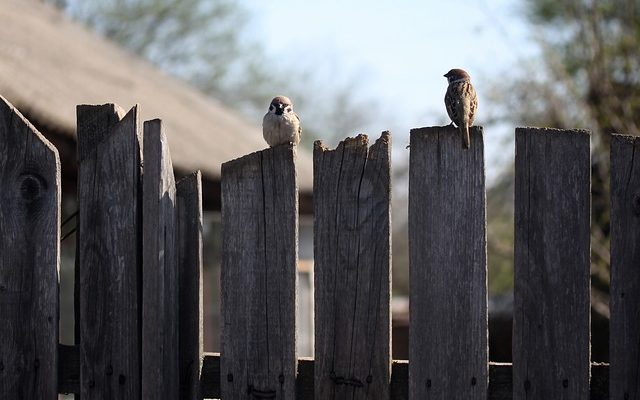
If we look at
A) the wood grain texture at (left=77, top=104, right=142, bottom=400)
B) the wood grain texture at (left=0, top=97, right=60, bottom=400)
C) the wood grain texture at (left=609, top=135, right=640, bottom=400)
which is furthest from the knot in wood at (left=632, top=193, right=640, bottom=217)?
the wood grain texture at (left=0, top=97, right=60, bottom=400)

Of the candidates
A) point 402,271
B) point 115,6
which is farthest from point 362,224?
point 402,271

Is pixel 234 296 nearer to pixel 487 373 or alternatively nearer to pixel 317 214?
pixel 317 214

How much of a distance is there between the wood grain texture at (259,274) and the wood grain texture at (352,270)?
8 cm

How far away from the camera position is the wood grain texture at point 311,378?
9.58 feet

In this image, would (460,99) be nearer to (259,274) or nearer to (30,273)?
(259,274)

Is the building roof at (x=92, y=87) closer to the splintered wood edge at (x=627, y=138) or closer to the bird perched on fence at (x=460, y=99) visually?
the bird perched on fence at (x=460, y=99)

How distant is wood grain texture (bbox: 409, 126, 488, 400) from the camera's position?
2.89 m

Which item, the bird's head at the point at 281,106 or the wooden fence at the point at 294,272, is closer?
the wooden fence at the point at 294,272

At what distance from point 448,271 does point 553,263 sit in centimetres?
28

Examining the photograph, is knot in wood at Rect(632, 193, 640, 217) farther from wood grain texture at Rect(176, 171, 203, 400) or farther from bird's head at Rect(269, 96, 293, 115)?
bird's head at Rect(269, 96, 293, 115)

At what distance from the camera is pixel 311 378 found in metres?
3.01

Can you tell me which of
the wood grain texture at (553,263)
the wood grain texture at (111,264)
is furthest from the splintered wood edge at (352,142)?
the wood grain texture at (111,264)

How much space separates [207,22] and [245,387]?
2751 cm

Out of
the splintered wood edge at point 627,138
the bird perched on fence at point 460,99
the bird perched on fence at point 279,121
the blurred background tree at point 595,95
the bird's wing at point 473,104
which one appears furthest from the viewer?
the blurred background tree at point 595,95
